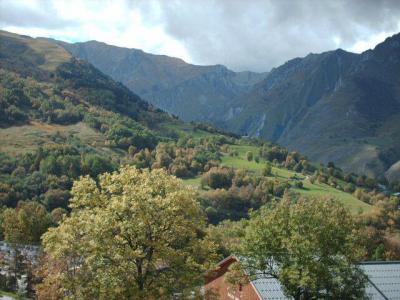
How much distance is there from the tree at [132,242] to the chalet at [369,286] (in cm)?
1251

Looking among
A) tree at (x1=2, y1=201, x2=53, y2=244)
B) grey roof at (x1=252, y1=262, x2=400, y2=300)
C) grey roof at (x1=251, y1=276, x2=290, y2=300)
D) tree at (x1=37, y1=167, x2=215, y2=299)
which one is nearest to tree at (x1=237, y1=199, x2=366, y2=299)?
tree at (x1=37, y1=167, x2=215, y2=299)

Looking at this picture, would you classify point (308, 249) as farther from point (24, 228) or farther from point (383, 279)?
point (24, 228)

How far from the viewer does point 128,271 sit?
89.0ft

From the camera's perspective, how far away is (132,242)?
27.6 m

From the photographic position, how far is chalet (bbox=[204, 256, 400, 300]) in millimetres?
42500

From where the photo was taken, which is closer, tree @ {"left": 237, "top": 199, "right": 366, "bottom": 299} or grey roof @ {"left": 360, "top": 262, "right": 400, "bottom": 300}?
tree @ {"left": 237, "top": 199, "right": 366, "bottom": 299}

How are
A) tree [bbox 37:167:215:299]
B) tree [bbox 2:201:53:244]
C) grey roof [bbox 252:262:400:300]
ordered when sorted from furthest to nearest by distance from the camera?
tree [bbox 2:201:53:244] → grey roof [bbox 252:262:400:300] → tree [bbox 37:167:215:299]

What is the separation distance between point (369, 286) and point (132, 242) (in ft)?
83.6

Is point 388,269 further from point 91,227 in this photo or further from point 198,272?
Answer: point 91,227

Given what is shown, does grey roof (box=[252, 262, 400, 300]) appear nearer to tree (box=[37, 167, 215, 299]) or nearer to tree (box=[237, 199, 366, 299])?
tree (box=[237, 199, 366, 299])

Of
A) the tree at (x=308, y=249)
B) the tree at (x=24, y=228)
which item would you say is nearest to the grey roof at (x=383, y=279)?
the tree at (x=308, y=249)

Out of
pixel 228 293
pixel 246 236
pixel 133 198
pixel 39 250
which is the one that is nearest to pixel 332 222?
pixel 246 236

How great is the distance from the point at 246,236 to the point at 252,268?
2.20 meters

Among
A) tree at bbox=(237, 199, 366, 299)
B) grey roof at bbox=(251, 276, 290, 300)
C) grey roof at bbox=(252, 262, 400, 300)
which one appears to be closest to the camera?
tree at bbox=(237, 199, 366, 299)
